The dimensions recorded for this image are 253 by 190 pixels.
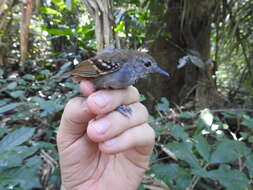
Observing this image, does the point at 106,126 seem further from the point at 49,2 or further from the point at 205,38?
the point at 205,38

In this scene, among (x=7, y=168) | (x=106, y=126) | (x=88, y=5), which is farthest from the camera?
(x=88, y=5)

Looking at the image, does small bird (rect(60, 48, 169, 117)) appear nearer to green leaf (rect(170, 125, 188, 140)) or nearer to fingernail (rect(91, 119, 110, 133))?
fingernail (rect(91, 119, 110, 133))

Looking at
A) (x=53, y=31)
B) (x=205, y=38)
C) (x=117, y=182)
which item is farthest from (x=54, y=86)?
(x=205, y=38)

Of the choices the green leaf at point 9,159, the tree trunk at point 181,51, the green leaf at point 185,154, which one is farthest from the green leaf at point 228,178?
the tree trunk at point 181,51

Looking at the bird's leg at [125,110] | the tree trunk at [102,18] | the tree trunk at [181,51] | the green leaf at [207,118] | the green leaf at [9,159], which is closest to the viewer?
the green leaf at [9,159]

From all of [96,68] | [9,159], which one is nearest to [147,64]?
[96,68]

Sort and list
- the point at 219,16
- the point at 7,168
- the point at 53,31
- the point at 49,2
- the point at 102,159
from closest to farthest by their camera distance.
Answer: the point at 7,168 < the point at 102,159 < the point at 53,31 < the point at 49,2 < the point at 219,16

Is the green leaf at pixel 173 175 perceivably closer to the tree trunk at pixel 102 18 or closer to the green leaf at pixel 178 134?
the green leaf at pixel 178 134

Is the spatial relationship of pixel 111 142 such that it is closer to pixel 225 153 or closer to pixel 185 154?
pixel 185 154
